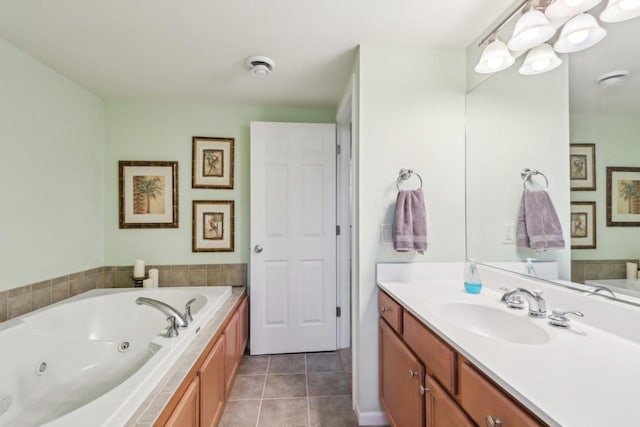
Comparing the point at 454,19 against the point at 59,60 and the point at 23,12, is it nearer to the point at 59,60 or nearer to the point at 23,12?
the point at 23,12

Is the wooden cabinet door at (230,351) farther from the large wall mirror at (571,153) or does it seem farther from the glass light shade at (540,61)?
the glass light shade at (540,61)

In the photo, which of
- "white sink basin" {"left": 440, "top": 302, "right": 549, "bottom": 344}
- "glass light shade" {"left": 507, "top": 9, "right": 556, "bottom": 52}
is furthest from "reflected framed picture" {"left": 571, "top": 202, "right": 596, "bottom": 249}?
"glass light shade" {"left": 507, "top": 9, "right": 556, "bottom": 52}

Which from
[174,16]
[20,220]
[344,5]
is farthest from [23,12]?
[344,5]

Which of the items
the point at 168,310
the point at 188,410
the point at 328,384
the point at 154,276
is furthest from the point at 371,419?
the point at 154,276

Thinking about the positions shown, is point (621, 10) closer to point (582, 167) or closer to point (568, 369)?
point (582, 167)

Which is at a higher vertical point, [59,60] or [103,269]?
[59,60]

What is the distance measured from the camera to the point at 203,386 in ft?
4.26

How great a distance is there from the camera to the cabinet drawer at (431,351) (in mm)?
925

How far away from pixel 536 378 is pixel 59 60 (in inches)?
115

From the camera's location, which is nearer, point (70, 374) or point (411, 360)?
point (411, 360)

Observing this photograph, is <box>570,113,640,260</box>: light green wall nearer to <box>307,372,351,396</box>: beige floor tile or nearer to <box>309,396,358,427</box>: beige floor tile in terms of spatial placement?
<box>309,396,358,427</box>: beige floor tile

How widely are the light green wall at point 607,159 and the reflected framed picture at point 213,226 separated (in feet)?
7.86

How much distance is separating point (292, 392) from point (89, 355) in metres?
1.33

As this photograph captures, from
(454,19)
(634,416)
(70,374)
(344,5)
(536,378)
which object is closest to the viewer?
(634,416)
